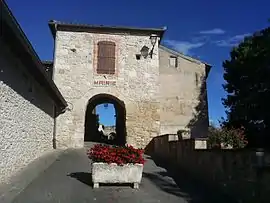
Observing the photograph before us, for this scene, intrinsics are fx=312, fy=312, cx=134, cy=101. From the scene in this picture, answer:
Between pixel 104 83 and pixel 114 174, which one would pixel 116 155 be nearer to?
pixel 114 174

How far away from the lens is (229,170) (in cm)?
687

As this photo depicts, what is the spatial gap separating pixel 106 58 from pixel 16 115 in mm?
10255

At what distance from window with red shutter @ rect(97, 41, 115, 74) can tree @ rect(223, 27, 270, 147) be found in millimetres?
7178

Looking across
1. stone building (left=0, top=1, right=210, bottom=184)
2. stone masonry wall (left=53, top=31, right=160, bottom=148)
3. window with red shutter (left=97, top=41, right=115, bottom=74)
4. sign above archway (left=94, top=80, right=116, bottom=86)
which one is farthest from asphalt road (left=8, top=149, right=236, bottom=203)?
window with red shutter (left=97, top=41, right=115, bottom=74)

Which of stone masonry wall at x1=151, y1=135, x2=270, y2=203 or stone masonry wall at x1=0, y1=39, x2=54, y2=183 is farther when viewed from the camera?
stone masonry wall at x1=0, y1=39, x2=54, y2=183

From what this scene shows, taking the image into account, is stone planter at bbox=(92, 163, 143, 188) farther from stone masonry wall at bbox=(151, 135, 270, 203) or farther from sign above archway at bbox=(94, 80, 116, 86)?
sign above archway at bbox=(94, 80, 116, 86)

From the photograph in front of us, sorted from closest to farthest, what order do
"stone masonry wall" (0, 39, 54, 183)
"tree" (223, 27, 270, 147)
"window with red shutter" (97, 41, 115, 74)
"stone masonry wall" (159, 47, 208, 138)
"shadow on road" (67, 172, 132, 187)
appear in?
1. "stone masonry wall" (0, 39, 54, 183)
2. "shadow on road" (67, 172, 132, 187)
3. "tree" (223, 27, 270, 147)
4. "window with red shutter" (97, 41, 115, 74)
5. "stone masonry wall" (159, 47, 208, 138)

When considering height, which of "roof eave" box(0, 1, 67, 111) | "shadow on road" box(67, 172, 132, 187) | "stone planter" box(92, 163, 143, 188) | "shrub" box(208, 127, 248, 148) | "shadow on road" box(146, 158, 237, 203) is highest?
"roof eave" box(0, 1, 67, 111)

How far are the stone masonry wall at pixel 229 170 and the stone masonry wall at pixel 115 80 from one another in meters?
6.74

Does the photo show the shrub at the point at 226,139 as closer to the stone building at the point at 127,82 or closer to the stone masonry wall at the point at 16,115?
the stone masonry wall at the point at 16,115

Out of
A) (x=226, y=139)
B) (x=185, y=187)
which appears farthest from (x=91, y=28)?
(x=185, y=187)

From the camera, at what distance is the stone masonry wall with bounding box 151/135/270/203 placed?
18.3ft

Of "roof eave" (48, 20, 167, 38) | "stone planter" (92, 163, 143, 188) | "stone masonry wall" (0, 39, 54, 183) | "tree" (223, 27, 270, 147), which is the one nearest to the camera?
"stone masonry wall" (0, 39, 54, 183)

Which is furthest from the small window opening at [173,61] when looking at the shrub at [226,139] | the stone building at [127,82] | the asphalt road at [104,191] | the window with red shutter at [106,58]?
the asphalt road at [104,191]
